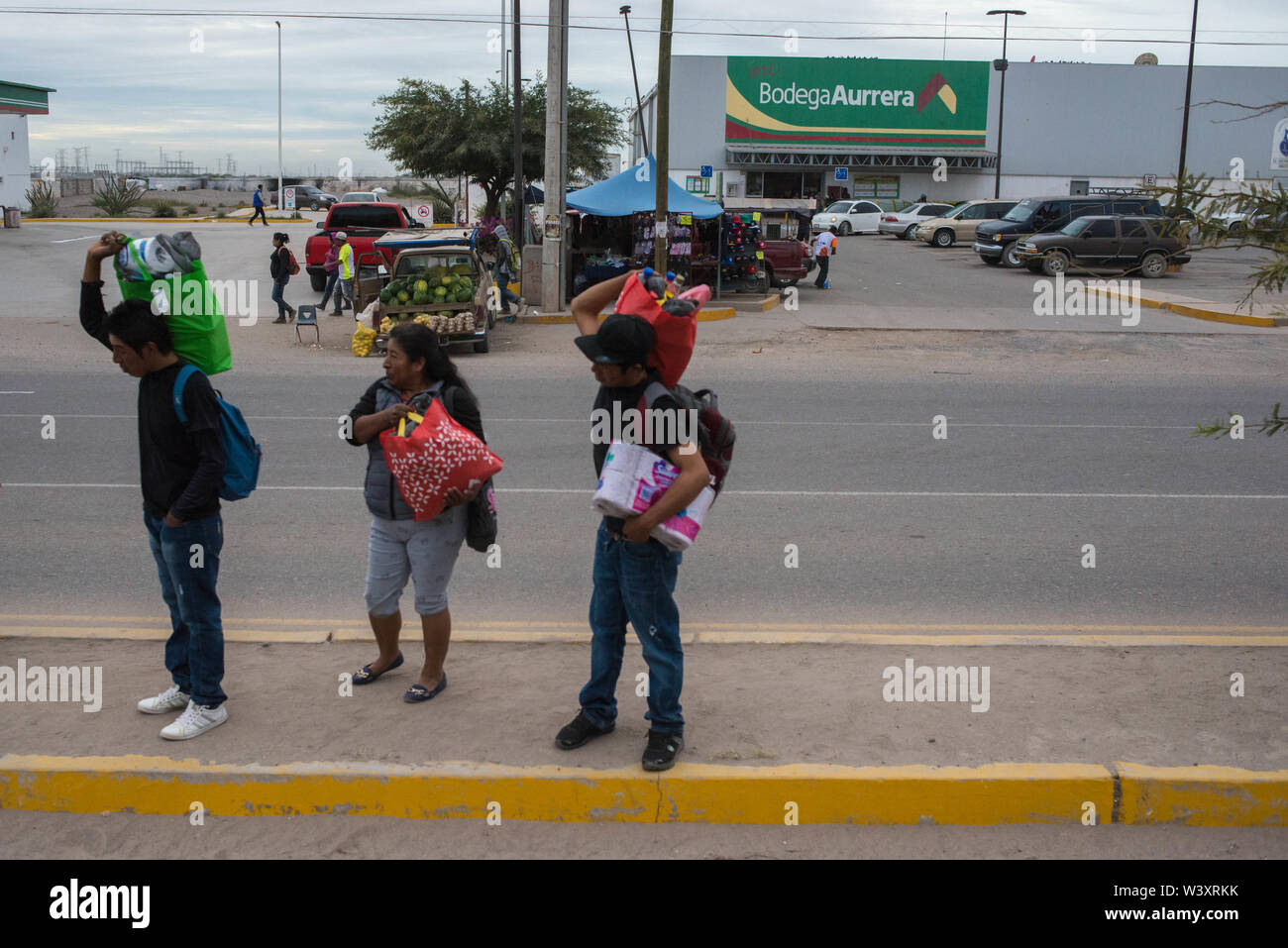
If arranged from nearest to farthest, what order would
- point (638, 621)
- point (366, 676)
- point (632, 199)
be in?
1. point (638, 621)
2. point (366, 676)
3. point (632, 199)

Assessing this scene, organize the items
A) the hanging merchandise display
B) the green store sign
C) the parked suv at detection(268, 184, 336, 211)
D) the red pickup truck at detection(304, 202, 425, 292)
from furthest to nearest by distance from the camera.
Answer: the parked suv at detection(268, 184, 336, 211), the green store sign, the red pickup truck at detection(304, 202, 425, 292), the hanging merchandise display

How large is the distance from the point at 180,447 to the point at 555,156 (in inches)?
658

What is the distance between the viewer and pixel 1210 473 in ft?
31.0

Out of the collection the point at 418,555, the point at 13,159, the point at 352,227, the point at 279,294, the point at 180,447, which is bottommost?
the point at 418,555

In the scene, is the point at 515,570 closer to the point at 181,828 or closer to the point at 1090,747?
the point at 181,828

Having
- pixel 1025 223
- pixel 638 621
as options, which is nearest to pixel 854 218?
pixel 1025 223

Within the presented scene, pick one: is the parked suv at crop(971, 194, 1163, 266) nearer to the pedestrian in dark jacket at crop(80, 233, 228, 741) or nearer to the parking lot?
the parking lot

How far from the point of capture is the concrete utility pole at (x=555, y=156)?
64.7ft

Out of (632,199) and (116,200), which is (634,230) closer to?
(632,199)

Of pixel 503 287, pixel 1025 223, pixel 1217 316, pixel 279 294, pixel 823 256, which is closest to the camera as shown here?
pixel 279 294

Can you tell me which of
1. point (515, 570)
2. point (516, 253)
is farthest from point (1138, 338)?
point (515, 570)

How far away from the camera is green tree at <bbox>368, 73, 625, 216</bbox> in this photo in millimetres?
36469

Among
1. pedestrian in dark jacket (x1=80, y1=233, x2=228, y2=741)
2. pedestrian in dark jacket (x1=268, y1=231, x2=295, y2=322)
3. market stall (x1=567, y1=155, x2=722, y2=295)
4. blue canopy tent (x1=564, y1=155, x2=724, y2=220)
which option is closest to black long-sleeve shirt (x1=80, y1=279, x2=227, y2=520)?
pedestrian in dark jacket (x1=80, y1=233, x2=228, y2=741)

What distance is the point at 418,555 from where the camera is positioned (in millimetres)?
4539
